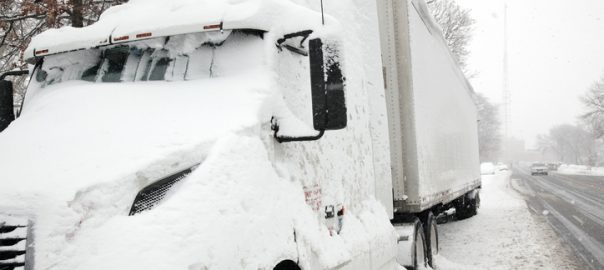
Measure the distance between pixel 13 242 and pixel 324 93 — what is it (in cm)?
164

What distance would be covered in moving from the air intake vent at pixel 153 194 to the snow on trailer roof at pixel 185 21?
1185 millimetres

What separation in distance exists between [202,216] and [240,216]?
0.24 metres

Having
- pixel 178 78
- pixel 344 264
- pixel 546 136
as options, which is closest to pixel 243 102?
pixel 178 78

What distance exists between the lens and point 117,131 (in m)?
2.61

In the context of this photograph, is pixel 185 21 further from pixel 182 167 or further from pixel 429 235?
pixel 429 235

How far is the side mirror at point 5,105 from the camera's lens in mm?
4125

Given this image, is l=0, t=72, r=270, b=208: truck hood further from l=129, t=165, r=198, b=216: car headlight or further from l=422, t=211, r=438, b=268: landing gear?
l=422, t=211, r=438, b=268: landing gear

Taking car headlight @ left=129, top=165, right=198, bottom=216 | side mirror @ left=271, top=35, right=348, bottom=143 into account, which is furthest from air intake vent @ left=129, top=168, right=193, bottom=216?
side mirror @ left=271, top=35, right=348, bottom=143

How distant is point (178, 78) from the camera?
3.27 m

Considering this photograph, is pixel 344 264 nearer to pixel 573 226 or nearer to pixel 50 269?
Result: pixel 50 269

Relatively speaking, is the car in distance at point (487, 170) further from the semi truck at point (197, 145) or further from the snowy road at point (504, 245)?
the semi truck at point (197, 145)

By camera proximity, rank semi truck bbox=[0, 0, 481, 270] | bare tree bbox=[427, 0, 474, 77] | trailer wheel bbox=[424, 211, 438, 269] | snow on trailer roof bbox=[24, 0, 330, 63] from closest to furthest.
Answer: semi truck bbox=[0, 0, 481, 270]
snow on trailer roof bbox=[24, 0, 330, 63]
trailer wheel bbox=[424, 211, 438, 269]
bare tree bbox=[427, 0, 474, 77]

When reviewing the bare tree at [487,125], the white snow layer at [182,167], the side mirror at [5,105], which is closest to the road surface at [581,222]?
the white snow layer at [182,167]

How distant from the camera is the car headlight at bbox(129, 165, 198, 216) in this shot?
2.23 metres
